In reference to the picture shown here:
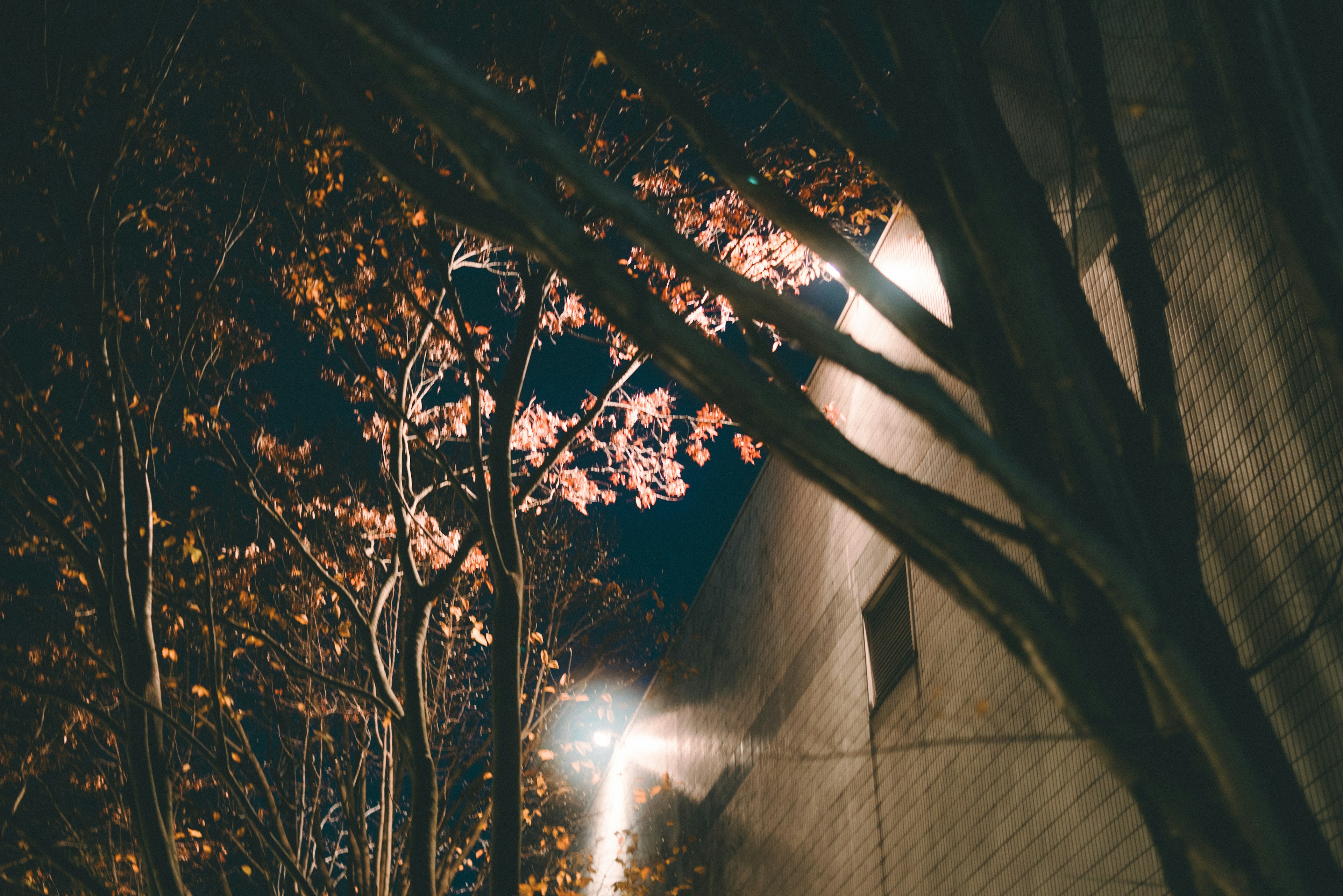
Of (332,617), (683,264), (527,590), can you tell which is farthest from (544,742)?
(683,264)

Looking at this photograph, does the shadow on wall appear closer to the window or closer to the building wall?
the building wall

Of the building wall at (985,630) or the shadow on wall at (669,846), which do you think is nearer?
the building wall at (985,630)

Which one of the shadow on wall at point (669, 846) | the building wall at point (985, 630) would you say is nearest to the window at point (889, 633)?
the building wall at point (985, 630)

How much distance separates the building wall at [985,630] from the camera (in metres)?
3.77

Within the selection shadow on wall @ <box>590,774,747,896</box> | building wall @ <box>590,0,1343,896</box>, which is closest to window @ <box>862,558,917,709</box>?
building wall @ <box>590,0,1343,896</box>

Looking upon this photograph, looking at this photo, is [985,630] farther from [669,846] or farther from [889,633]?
[669,846]

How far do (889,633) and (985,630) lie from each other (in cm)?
219

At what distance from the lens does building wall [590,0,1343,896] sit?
3768 mm

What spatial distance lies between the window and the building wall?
4.9 inches

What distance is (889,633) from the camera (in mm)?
7910

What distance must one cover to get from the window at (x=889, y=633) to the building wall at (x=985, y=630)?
0.41ft

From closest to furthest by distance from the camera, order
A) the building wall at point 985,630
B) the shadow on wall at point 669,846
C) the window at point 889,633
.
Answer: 1. the building wall at point 985,630
2. the window at point 889,633
3. the shadow on wall at point 669,846

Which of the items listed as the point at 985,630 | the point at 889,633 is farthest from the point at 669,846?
the point at 985,630

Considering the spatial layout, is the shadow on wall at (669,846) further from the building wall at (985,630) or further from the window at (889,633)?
the window at (889,633)
